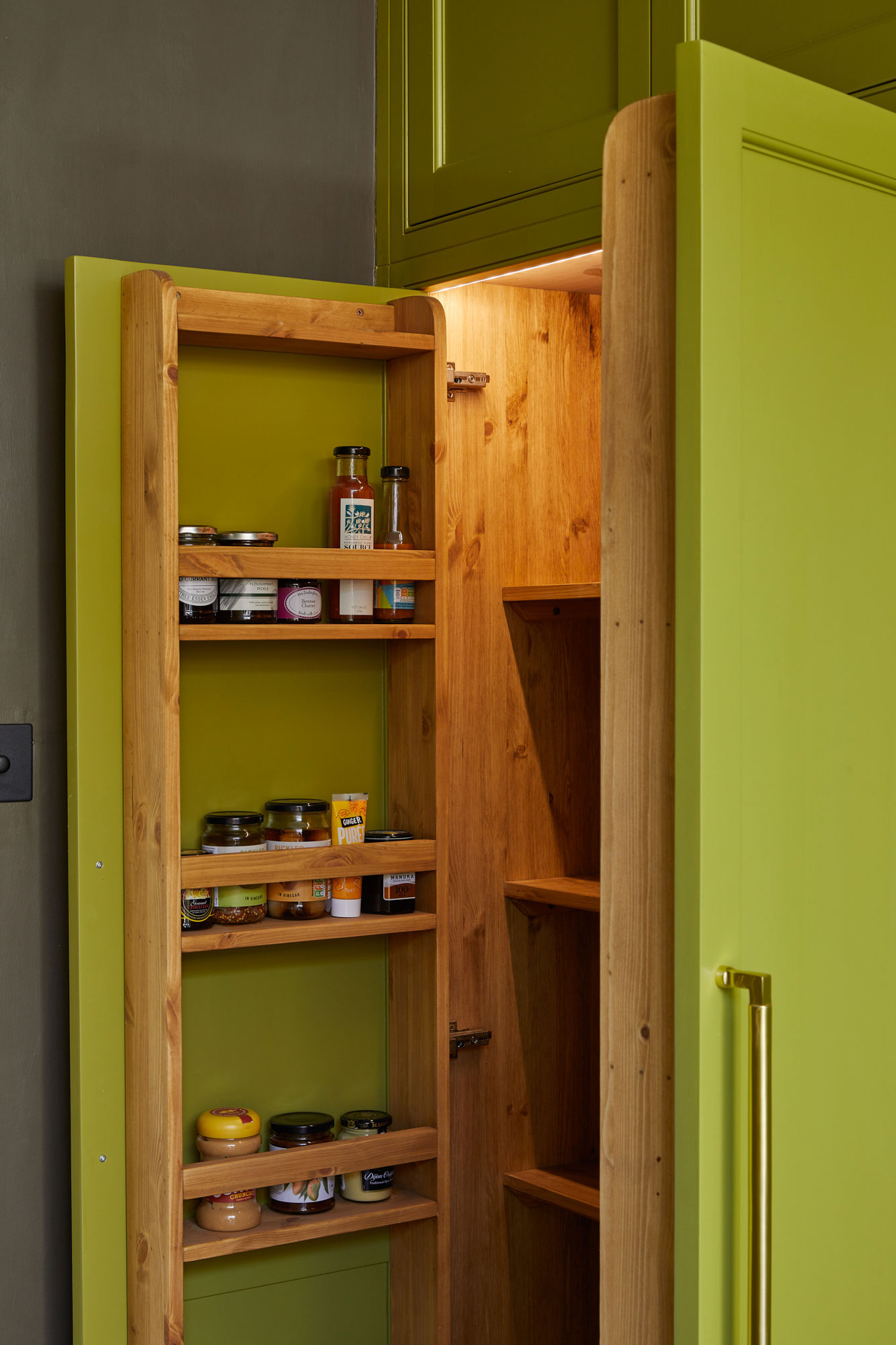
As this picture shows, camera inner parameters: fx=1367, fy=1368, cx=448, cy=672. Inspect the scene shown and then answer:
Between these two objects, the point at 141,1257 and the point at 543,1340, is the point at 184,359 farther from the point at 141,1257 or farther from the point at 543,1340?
the point at 543,1340

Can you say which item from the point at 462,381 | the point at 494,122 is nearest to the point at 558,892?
the point at 462,381

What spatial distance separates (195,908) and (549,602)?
846 millimetres

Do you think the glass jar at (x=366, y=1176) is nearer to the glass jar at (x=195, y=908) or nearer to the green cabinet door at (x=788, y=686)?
the glass jar at (x=195, y=908)

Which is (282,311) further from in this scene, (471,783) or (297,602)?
(471,783)

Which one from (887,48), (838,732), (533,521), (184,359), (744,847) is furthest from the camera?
(533,521)

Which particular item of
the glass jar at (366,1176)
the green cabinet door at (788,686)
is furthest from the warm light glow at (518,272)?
the glass jar at (366,1176)

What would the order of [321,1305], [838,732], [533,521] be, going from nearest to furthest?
[838,732] → [321,1305] → [533,521]

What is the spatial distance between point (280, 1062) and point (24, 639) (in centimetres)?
76

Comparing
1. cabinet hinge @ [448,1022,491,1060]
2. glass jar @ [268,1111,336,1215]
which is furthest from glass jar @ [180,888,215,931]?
cabinet hinge @ [448,1022,491,1060]

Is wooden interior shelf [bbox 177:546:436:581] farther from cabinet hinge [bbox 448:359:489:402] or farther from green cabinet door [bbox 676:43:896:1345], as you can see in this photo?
green cabinet door [bbox 676:43:896:1345]

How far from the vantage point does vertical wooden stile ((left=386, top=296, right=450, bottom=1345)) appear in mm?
2062

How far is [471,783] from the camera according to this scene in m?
2.38

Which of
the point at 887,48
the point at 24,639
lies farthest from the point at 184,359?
the point at 887,48

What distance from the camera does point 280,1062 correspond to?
212 cm
